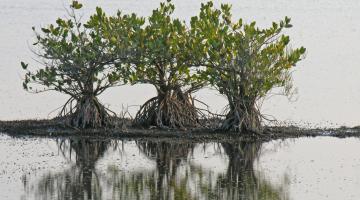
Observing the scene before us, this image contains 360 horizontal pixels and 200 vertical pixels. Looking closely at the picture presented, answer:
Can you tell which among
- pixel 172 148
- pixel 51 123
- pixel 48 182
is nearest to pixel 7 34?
pixel 51 123

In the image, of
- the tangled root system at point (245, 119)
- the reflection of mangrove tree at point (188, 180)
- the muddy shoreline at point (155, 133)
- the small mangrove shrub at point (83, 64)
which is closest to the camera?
the reflection of mangrove tree at point (188, 180)

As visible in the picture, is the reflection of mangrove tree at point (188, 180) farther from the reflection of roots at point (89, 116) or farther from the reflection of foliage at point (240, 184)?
the reflection of roots at point (89, 116)

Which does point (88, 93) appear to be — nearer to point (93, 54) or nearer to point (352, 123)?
point (93, 54)

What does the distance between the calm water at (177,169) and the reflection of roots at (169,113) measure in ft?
5.02

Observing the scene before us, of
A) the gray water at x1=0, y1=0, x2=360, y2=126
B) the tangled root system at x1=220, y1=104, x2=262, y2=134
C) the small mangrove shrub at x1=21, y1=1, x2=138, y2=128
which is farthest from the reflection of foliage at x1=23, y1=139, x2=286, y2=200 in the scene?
the gray water at x1=0, y1=0, x2=360, y2=126

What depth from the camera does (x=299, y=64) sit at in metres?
35.8

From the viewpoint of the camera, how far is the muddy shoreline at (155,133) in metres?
22.4

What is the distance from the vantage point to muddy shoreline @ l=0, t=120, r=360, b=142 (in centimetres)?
2242

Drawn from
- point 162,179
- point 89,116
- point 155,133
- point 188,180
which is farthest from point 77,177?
point 89,116

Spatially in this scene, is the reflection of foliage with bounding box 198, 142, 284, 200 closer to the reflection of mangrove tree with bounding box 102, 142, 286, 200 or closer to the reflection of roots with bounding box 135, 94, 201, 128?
the reflection of mangrove tree with bounding box 102, 142, 286, 200

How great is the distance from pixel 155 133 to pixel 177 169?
339cm

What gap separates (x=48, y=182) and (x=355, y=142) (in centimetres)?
740

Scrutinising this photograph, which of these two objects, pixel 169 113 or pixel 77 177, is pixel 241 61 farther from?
pixel 77 177

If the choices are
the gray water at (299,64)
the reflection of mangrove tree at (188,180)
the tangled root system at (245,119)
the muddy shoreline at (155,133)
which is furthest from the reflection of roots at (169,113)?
the gray water at (299,64)
